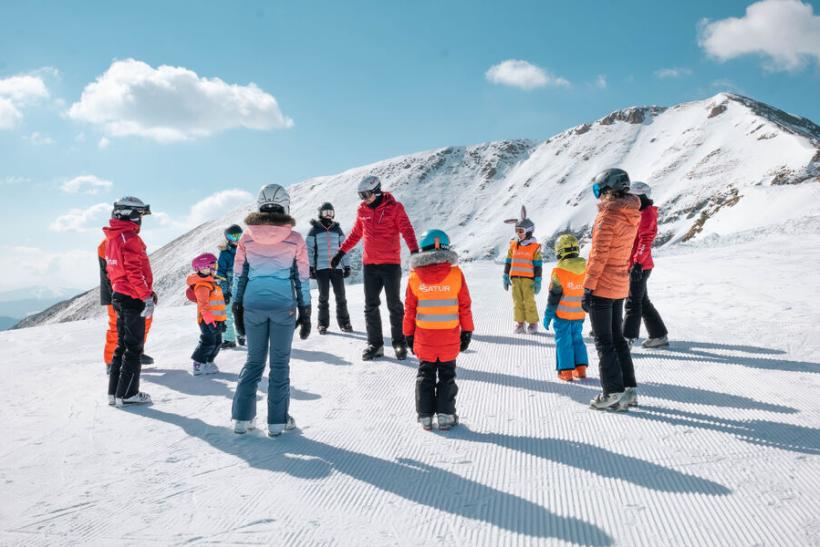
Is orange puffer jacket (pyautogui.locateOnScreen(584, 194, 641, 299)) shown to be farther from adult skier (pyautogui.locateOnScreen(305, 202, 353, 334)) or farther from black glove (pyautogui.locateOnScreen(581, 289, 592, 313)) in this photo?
adult skier (pyautogui.locateOnScreen(305, 202, 353, 334))

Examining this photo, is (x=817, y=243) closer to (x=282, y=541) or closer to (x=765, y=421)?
(x=765, y=421)

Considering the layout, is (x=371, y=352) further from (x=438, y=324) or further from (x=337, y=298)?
(x=438, y=324)

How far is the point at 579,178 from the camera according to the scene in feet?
322

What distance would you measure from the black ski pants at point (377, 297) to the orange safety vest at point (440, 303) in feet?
8.21

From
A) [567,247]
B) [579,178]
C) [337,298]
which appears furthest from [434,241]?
[579,178]

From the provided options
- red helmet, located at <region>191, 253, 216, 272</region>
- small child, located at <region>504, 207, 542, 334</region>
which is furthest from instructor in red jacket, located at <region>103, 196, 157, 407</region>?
small child, located at <region>504, 207, 542, 334</region>

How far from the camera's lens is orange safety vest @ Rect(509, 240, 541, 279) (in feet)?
27.2

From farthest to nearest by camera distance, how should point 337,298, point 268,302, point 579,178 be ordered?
point 579,178 → point 337,298 → point 268,302

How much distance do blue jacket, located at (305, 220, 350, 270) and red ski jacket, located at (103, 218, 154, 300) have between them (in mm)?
4051

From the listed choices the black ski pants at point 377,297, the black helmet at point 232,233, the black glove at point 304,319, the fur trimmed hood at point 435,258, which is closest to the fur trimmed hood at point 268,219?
the black glove at point 304,319

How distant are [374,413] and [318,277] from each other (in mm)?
4846

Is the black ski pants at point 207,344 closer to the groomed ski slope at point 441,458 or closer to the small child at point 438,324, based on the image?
the groomed ski slope at point 441,458

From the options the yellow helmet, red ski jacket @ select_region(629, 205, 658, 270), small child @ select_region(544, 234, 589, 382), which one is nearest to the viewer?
small child @ select_region(544, 234, 589, 382)

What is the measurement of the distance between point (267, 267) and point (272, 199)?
63cm
